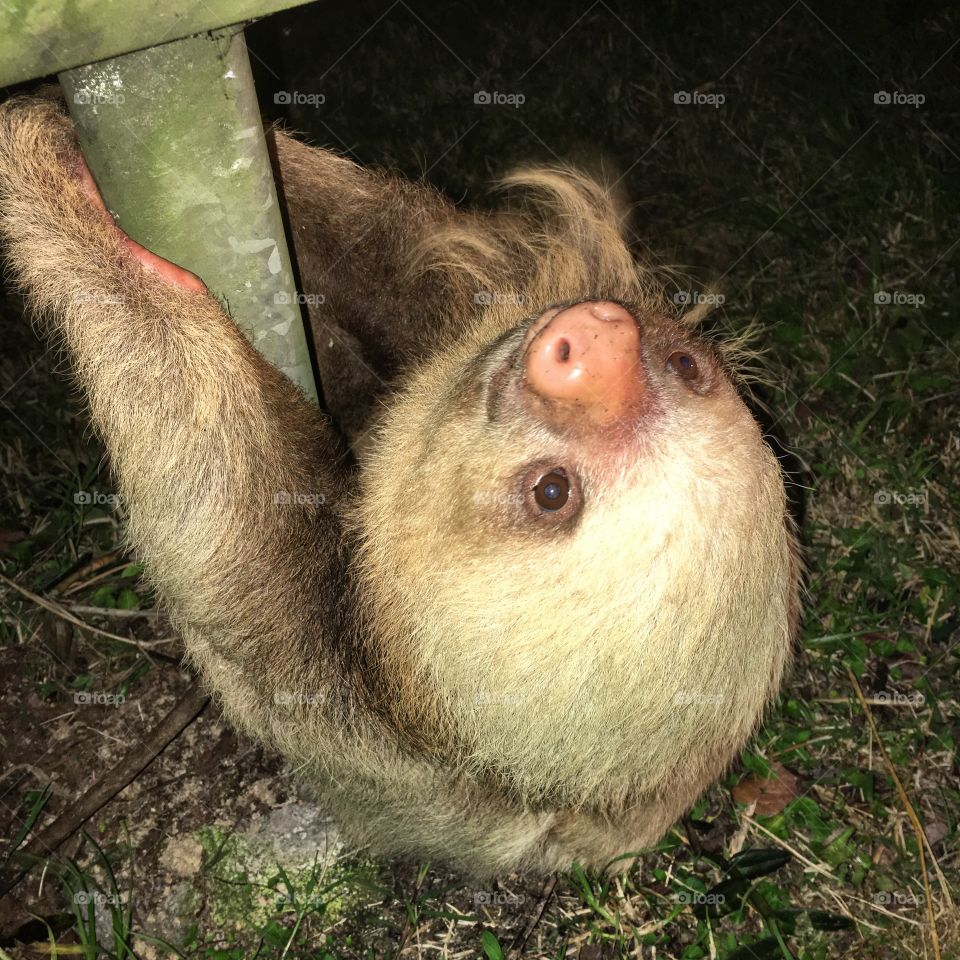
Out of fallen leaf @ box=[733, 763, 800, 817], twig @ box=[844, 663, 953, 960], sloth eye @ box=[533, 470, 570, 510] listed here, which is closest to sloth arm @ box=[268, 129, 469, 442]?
sloth eye @ box=[533, 470, 570, 510]

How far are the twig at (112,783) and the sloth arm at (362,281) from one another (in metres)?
1.54

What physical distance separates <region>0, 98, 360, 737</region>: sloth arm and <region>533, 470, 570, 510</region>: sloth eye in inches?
37.8

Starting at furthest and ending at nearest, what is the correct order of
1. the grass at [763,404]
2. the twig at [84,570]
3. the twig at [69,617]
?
the twig at [84,570]
the twig at [69,617]
the grass at [763,404]

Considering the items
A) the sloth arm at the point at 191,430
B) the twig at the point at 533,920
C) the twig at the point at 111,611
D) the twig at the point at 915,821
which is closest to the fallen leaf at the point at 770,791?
the twig at the point at 915,821

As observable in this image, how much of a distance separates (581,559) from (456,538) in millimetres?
430

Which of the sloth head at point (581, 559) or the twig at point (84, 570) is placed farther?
the twig at point (84, 570)

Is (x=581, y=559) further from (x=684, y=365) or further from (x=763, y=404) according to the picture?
(x=763, y=404)

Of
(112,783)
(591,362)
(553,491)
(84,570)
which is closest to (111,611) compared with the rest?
(84,570)

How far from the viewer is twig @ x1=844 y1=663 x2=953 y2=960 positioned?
13.7 ft

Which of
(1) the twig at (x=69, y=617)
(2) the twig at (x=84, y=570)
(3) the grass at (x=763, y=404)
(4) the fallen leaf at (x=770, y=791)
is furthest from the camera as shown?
(2) the twig at (x=84, y=570)

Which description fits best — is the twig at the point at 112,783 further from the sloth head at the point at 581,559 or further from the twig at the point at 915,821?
the twig at the point at 915,821

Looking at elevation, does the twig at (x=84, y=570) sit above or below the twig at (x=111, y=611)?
above

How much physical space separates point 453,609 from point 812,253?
4.48 metres

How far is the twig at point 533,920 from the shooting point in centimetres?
422
